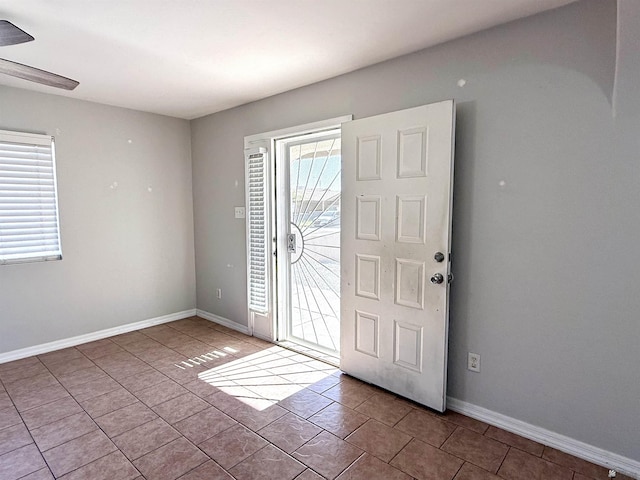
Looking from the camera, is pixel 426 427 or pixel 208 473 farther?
pixel 426 427

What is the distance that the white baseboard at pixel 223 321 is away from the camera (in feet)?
12.8

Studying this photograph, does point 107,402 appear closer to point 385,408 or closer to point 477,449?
point 385,408

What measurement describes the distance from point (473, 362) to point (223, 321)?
2815 millimetres

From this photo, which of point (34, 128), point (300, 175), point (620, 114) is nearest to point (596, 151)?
point (620, 114)

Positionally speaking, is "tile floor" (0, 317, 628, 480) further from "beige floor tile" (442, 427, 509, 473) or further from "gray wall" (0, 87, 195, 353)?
"gray wall" (0, 87, 195, 353)

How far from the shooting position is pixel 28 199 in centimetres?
321

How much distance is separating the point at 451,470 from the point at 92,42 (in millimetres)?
3262

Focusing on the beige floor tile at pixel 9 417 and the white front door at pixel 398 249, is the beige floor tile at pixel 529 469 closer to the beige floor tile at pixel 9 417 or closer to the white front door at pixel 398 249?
the white front door at pixel 398 249

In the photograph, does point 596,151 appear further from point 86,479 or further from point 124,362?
point 124,362

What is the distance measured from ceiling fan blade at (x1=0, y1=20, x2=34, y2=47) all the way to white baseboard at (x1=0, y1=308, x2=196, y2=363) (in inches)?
109

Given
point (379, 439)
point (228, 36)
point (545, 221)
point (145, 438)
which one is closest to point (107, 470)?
point (145, 438)

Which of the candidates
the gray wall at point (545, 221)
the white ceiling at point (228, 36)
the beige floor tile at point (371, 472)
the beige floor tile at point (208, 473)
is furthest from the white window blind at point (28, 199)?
the beige floor tile at point (371, 472)

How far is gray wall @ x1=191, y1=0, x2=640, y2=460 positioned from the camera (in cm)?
180

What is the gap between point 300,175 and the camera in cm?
341
